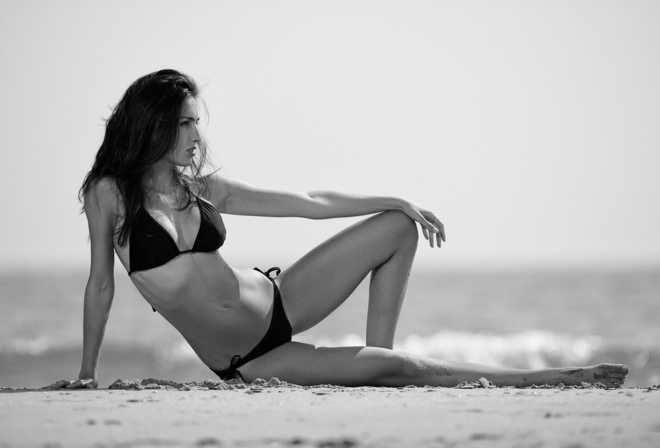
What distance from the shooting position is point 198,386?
14.3ft

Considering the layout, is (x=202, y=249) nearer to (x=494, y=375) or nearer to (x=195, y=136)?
(x=195, y=136)

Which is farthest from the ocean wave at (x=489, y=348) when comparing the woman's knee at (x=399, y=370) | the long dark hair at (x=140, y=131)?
the long dark hair at (x=140, y=131)

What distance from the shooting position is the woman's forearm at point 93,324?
13.2 feet

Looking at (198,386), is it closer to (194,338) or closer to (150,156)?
(194,338)

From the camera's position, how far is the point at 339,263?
4531mm

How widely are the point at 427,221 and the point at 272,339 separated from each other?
93 centimetres

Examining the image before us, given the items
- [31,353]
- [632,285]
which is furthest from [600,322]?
[632,285]

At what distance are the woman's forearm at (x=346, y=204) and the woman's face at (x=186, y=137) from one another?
0.67m

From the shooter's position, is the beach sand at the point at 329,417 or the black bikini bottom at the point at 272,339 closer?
the beach sand at the point at 329,417

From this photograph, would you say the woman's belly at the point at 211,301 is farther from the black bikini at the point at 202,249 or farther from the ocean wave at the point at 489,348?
the ocean wave at the point at 489,348

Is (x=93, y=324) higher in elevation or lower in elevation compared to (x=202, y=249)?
lower

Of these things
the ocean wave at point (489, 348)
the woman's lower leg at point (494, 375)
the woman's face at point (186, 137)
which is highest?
the ocean wave at point (489, 348)

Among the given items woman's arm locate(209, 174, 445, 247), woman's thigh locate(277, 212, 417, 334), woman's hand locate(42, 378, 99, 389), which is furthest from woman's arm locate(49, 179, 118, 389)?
woman's thigh locate(277, 212, 417, 334)

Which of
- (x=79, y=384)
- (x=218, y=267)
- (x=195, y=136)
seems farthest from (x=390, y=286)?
(x=79, y=384)
